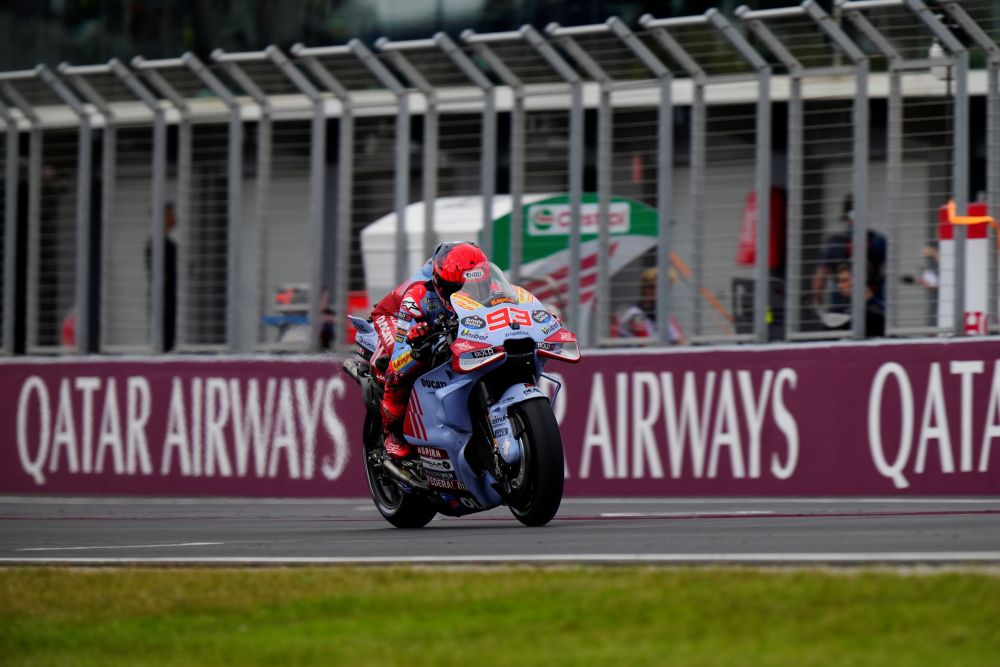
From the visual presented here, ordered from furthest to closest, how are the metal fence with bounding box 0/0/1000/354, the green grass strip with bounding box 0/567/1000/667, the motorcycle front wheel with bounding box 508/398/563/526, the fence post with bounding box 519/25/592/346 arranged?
the fence post with bounding box 519/25/592/346, the metal fence with bounding box 0/0/1000/354, the motorcycle front wheel with bounding box 508/398/563/526, the green grass strip with bounding box 0/567/1000/667

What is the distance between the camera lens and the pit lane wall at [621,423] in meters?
12.7

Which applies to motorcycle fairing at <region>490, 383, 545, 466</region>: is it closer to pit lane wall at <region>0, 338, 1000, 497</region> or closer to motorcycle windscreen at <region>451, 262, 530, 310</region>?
motorcycle windscreen at <region>451, 262, 530, 310</region>

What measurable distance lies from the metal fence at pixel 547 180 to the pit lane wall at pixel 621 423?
0.29 m

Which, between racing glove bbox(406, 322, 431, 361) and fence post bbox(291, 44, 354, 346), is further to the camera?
fence post bbox(291, 44, 354, 346)

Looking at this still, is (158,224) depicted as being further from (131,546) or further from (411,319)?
(411,319)

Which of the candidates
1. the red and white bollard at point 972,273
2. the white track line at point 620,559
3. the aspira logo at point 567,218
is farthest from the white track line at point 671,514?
the aspira logo at point 567,218

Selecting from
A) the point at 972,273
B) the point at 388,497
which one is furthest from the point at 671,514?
the point at 972,273

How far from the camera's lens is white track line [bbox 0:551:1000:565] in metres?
7.27

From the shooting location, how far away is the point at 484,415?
10.3 m

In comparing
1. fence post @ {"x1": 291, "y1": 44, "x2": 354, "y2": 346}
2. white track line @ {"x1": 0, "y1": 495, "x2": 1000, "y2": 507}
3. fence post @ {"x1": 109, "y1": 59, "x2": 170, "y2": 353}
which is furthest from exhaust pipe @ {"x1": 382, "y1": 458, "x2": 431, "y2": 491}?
fence post @ {"x1": 109, "y1": 59, "x2": 170, "y2": 353}

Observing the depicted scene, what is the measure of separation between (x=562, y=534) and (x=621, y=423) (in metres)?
4.86

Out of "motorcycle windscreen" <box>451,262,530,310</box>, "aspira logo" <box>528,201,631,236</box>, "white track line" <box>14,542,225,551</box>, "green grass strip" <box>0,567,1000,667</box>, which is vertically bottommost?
"white track line" <box>14,542,225,551</box>

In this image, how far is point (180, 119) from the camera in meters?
16.9

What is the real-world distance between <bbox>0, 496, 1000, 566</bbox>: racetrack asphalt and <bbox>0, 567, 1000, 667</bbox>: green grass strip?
74cm
